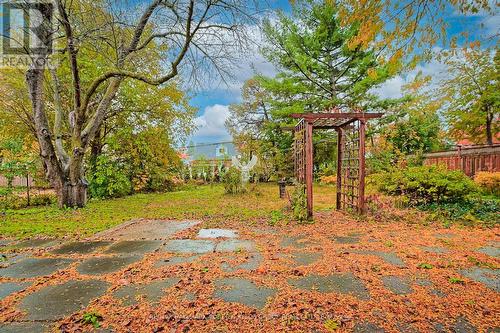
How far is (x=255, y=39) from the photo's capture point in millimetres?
5961

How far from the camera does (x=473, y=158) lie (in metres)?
10.3

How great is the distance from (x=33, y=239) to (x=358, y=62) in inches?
544

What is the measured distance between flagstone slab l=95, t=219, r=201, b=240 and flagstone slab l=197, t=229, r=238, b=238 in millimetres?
443

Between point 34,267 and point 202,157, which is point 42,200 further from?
point 202,157

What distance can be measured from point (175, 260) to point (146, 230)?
1.84 m

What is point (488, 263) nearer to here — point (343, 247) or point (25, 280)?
point (343, 247)

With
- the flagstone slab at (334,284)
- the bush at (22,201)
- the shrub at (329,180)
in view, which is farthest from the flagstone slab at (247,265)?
the shrub at (329,180)

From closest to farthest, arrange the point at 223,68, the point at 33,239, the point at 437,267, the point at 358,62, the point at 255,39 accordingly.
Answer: the point at 437,267
the point at 33,239
the point at 255,39
the point at 223,68
the point at 358,62

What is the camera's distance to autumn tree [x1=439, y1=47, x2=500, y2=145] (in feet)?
40.2

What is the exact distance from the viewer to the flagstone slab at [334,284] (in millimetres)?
2266

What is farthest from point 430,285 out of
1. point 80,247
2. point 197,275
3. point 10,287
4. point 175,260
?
point 80,247

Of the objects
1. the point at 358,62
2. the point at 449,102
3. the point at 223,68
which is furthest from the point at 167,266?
the point at 449,102

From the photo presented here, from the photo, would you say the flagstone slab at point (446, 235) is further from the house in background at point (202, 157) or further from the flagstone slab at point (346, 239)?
the house in background at point (202, 157)

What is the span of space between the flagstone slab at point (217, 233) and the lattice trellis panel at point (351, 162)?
112 inches
